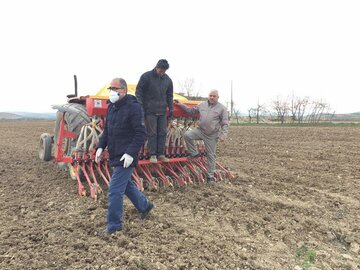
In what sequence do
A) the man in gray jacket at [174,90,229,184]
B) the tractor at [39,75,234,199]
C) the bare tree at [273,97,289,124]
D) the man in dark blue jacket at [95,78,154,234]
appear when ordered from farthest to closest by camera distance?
the bare tree at [273,97,289,124] < the man in gray jacket at [174,90,229,184] < the tractor at [39,75,234,199] < the man in dark blue jacket at [95,78,154,234]

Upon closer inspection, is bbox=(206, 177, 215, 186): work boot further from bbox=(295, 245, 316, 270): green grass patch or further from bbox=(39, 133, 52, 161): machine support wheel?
bbox=(39, 133, 52, 161): machine support wheel

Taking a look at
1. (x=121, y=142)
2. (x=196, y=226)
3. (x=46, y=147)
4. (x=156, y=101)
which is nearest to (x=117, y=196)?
Answer: (x=121, y=142)

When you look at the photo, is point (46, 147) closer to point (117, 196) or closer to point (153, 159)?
point (153, 159)

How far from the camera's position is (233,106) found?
160ft

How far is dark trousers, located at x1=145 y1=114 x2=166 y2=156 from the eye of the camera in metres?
5.46

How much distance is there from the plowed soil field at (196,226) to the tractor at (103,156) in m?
0.21

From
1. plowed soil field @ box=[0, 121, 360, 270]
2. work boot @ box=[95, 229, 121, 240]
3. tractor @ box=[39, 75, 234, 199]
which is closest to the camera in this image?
plowed soil field @ box=[0, 121, 360, 270]

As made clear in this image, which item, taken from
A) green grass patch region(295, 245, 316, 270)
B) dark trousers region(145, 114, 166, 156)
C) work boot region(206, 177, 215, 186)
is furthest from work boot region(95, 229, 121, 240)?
work boot region(206, 177, 215, 186)

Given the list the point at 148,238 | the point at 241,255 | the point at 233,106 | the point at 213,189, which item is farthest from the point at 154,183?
the point at 233,106

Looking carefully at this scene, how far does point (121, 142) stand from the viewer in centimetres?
386

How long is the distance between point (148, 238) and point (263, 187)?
2785 mm

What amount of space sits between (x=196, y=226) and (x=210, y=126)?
2.14m

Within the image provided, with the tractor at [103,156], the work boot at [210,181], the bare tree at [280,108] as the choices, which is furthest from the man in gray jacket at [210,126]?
the bare tree at [280,108]

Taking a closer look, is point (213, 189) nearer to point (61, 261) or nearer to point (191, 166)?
point (191, 166)
